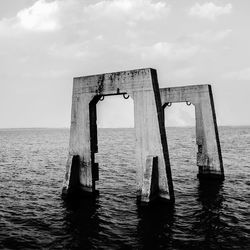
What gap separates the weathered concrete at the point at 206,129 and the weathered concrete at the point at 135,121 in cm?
742

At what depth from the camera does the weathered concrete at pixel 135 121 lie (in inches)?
584

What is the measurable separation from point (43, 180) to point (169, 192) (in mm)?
12512

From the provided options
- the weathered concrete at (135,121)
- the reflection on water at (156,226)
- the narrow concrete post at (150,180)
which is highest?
the weathered concrete at (135,121)

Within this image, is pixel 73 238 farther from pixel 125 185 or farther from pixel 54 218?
pixel 125 185

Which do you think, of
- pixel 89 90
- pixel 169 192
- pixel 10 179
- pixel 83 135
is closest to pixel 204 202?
pixel 169 192

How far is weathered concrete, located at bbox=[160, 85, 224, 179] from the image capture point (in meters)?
21.6

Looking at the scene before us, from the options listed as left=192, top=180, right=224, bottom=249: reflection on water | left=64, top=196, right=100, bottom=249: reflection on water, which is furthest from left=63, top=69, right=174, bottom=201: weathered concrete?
left=192, top=180, right=224, bottom=249: reflection on water

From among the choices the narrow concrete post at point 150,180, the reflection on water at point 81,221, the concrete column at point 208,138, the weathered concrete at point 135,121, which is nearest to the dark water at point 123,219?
the reflection on water at point 81,221

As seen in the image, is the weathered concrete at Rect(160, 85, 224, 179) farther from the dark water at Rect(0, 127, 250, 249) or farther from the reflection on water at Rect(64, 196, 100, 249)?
the reflection on water at Rect(64, 196, 100, 249)

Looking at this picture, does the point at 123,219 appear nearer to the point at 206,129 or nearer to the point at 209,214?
the point at 209,214

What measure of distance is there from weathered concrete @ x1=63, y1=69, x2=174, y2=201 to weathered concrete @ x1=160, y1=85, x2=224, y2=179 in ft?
24.3

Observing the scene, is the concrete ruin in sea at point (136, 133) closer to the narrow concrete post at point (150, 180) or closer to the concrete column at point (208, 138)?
the narrow concrete post at point (150, 180)

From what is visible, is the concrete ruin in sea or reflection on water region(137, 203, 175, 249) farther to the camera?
the concrete ruin in sea

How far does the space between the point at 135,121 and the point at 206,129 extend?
27.5 ft
